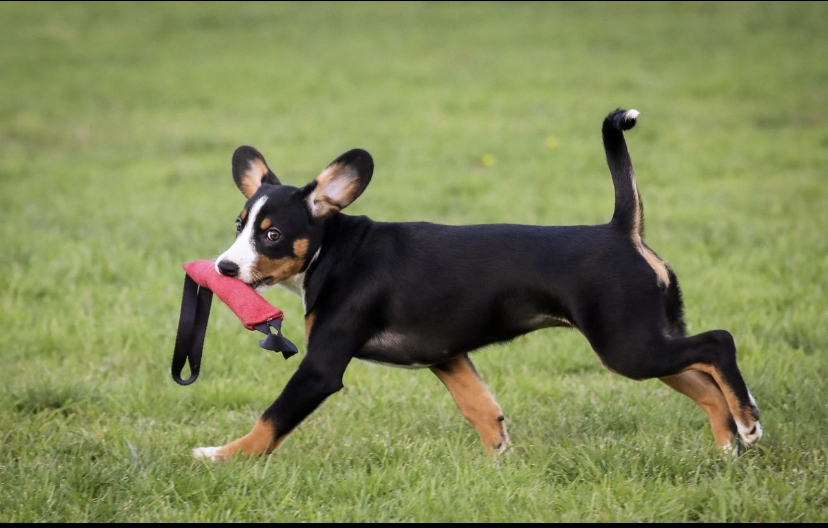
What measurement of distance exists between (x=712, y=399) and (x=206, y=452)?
225cm

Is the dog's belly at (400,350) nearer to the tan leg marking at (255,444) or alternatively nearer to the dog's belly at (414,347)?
the dog's belly at (414,347)

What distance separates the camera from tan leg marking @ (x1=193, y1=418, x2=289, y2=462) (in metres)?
4.34

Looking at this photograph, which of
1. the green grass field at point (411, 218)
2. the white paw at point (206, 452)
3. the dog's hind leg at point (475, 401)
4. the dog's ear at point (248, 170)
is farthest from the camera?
the dog's ear at point (248, 170)

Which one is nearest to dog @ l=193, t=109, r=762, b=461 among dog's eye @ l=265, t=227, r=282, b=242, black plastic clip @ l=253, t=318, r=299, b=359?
dog's eye @ l=265, t=227, r=282, b=242

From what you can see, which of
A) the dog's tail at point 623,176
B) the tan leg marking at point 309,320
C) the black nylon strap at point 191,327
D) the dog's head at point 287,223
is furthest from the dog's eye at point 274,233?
the dog's tail at point 623,176

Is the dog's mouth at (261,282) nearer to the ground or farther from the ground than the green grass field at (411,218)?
farther from the ground

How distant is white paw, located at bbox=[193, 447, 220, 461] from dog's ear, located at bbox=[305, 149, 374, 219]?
113cm

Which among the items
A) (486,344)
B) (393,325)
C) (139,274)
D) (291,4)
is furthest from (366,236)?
(291,4)

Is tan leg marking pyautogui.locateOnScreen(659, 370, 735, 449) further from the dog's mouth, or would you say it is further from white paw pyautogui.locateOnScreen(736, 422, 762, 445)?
the dog's mouth

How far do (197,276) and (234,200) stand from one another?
5824 mm

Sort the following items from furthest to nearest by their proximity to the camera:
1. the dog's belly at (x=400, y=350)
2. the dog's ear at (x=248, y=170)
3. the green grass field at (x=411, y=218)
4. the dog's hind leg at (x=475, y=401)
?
the dog's ear at (x=248, y=170) → the dog's hind leg at (x=475, y=401) → the dog's belly at (x=400, y=350) → the green grass field at (x=411, y=218)

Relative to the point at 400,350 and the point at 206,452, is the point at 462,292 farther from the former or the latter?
the point at 206,452

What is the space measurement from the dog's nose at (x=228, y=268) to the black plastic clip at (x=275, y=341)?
0.88 feet

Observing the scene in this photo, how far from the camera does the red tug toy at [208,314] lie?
4.50 meters
